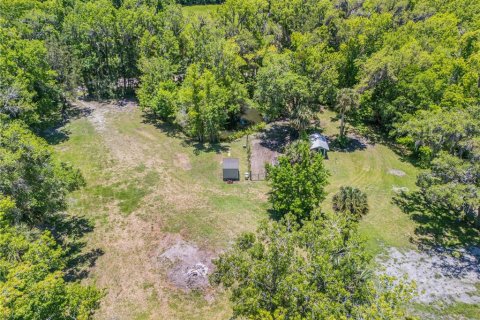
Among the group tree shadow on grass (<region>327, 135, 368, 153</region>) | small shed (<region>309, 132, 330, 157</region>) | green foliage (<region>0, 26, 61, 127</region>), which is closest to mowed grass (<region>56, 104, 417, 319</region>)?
tree shadow on grass (<region>327, 135, 368, 153</region>)

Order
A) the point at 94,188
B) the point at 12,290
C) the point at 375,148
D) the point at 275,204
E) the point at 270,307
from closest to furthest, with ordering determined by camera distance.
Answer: the point at 12,290, the point at 270,307, the point at 275,204, the point at 94,188, the point at 375,148

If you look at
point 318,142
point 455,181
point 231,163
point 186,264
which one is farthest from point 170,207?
point 455,181

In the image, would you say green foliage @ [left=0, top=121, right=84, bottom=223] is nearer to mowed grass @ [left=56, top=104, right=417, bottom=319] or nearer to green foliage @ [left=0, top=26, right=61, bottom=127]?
mowed grass @ [left=56, top=104, right=417, bottom=319]

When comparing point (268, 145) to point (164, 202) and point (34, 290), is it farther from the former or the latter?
point (34, 290)

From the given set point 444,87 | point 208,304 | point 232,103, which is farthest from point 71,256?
point 444,87

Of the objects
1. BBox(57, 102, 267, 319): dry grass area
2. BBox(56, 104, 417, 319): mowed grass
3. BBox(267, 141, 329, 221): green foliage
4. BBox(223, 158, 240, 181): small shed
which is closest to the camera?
BBox(57, 102, 267, 319): dry grass area

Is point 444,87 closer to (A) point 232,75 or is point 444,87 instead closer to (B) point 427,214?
(B) point 427,214
